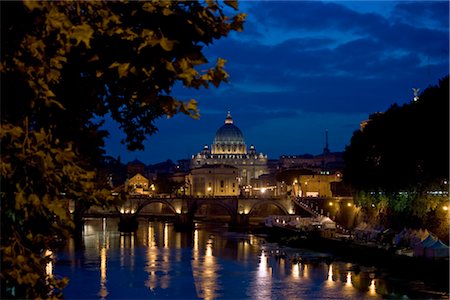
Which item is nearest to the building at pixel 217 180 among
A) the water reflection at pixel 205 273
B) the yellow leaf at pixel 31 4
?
the water reflection at pixel 205 273

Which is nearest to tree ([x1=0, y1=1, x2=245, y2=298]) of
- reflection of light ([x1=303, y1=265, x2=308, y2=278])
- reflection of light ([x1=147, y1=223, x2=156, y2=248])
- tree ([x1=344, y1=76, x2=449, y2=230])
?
reflection of light ([x1=303, y1=265, x2=308, y2=278])

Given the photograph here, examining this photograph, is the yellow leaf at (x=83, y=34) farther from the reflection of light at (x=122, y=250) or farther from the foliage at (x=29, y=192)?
the reflection of light at (x=122, y=250)

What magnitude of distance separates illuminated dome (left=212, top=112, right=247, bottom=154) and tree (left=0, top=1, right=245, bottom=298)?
438 feet

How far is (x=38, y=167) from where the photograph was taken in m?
5.56

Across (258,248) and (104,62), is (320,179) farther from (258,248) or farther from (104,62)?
(104,62)

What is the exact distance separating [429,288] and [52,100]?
65.0 feet

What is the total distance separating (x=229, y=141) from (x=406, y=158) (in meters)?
107

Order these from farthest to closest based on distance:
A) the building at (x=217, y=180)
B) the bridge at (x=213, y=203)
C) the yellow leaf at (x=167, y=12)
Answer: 1. the building at (x=217, y=180)
2. the bridge at (x=213, y=203)
3. the yellow leaf at (x=167, y=12)

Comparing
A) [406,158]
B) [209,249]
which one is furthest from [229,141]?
[406,158]

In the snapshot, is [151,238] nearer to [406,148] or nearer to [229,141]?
[406,148]

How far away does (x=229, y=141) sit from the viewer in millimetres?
140375

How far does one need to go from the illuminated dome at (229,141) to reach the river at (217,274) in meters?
95.5

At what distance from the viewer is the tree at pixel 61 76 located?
18.0ft

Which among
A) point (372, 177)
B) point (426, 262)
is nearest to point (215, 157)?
point (372, 177)
